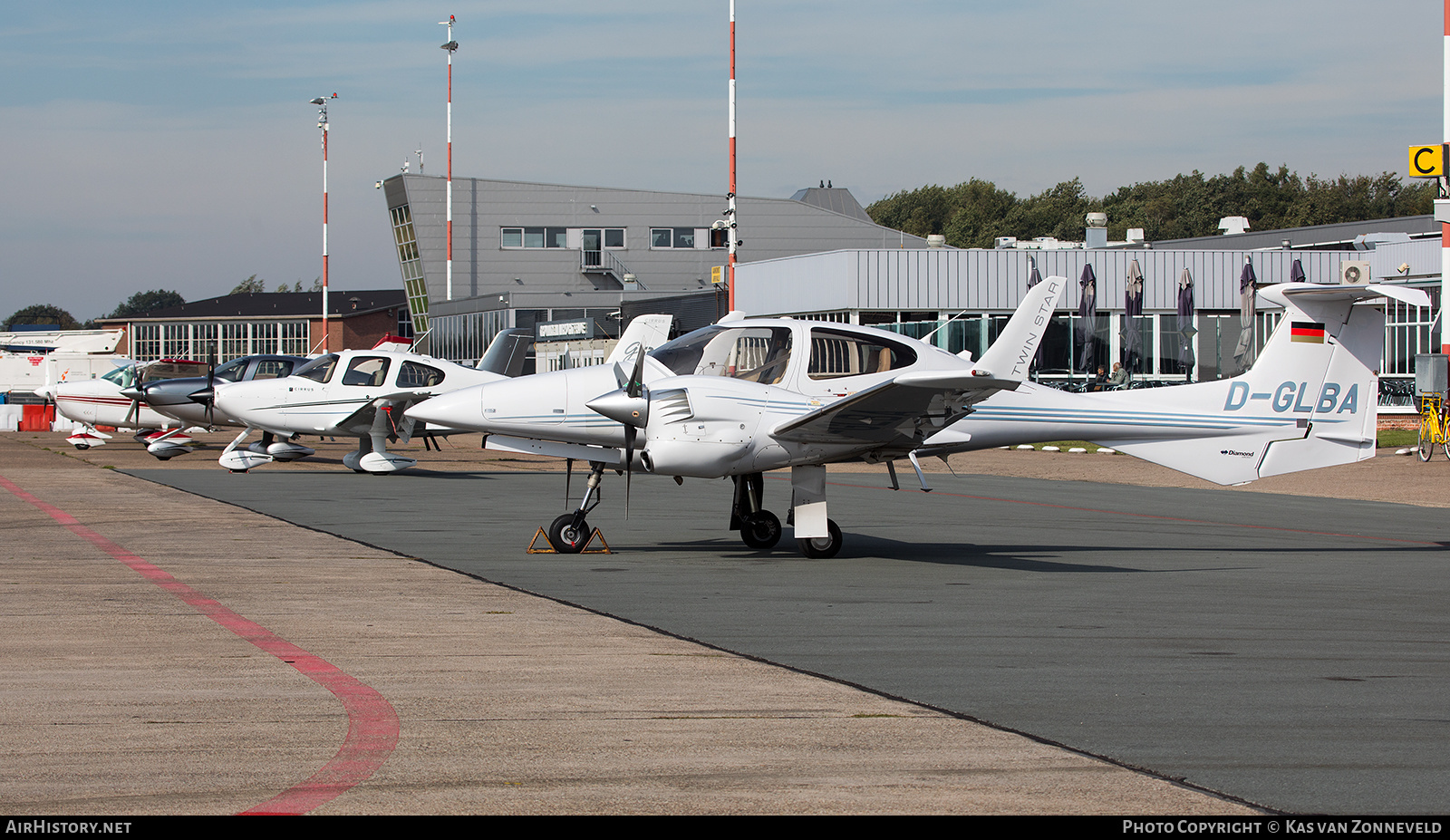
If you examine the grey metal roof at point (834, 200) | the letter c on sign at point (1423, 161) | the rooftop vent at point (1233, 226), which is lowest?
the letter c on sign at point (1423, 161)

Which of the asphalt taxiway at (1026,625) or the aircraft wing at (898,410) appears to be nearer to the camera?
the asphalt taxiway at (1026,625)

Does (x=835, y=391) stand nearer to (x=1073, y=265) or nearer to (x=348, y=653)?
(x=348, y=653)

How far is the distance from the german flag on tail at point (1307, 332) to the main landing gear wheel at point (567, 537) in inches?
310

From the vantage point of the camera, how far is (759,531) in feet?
42.7

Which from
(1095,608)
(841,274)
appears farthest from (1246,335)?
(1095,608)

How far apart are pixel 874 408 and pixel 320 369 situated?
1655cm

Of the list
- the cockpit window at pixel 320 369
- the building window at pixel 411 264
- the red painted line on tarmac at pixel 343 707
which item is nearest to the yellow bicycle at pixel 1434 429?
the cockpit window at pixel 320 369

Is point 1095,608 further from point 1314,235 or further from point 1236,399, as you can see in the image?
point 1314,235

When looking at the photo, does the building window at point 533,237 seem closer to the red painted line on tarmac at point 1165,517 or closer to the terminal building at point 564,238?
the terminal building at point 564,238

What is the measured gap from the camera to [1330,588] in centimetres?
1019

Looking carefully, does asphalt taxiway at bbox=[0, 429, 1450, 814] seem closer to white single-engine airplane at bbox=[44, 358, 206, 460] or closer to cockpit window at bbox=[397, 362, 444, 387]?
cockpit window at bbox=[397, 362, 444, 387]

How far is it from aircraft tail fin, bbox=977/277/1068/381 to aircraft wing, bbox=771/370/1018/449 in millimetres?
264

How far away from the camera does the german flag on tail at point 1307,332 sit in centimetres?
1346

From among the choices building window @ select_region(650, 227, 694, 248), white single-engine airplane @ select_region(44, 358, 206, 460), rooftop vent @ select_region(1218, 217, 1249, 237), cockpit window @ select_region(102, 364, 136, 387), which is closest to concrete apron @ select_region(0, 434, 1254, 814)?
white single-engine airplane @ select_region(44, 358, 206, 460)
